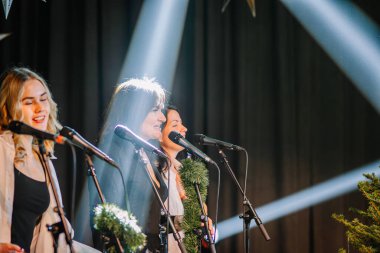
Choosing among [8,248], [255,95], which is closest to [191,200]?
[8,248]

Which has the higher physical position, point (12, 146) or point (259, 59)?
point (259, 59)

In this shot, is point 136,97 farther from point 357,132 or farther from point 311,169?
point 357,132

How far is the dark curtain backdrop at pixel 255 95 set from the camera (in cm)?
425

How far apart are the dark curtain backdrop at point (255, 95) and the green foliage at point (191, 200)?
1.16 meters

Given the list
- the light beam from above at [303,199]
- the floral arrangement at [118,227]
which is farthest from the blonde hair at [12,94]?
the light beam from above at [303,199]

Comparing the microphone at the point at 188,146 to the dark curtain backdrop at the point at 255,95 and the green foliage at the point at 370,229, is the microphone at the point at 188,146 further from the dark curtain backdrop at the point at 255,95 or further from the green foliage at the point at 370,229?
the dark curtain backdrop at the point at 255,95

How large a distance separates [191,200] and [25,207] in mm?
1231

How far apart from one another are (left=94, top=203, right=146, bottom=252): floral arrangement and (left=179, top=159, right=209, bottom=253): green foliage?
3.48 feet

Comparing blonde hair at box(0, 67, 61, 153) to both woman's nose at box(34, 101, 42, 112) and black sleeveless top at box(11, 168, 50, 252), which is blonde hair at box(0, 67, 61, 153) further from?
black sleeveless top at box(11, 168, 50, 252)

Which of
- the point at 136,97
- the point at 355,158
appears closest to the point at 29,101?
the point at 136,97

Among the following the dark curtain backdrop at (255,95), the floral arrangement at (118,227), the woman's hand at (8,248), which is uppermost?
the dark curtain backdrop at (255,95)

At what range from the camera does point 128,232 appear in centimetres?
217

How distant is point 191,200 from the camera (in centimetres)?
337

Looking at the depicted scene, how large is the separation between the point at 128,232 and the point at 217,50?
2918mm
